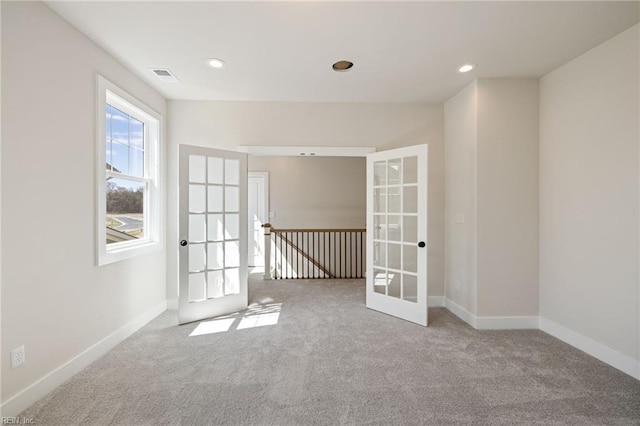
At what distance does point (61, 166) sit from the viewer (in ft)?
6.91

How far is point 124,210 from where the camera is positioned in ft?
9.98

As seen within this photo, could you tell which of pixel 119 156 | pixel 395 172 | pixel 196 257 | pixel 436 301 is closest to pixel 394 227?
pixel 395 172

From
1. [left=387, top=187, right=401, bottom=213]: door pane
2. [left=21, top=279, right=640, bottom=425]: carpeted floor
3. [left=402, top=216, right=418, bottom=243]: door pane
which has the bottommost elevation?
[left=21, top=279, right=640, bottom=425]: carpeted floor

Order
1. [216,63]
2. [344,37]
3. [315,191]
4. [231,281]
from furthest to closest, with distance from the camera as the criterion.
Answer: [315,191]
[231,281]
[216,63]
[344,37]

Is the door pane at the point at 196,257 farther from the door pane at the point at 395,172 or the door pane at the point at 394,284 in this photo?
the door pane at the point at 395,172

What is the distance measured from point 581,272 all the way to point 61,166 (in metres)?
4.41

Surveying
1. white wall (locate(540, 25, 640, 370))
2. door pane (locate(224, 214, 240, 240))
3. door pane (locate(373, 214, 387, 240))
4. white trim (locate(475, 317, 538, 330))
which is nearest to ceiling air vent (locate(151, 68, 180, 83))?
door pane (locate(224, 214, 240, 240))

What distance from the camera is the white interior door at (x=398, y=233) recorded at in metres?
3.20

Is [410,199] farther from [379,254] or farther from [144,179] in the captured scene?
[144,179]

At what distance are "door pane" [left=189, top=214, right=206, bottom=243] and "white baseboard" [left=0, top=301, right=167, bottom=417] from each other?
996 mm

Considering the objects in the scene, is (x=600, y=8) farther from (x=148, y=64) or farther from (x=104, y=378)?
(x=104, y=378)

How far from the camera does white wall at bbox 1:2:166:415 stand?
174cm

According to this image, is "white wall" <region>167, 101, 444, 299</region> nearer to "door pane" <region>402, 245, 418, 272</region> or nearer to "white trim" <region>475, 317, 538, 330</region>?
"door pane" <region>402, 245, 418, 272</region>

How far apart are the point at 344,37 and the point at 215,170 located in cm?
205
